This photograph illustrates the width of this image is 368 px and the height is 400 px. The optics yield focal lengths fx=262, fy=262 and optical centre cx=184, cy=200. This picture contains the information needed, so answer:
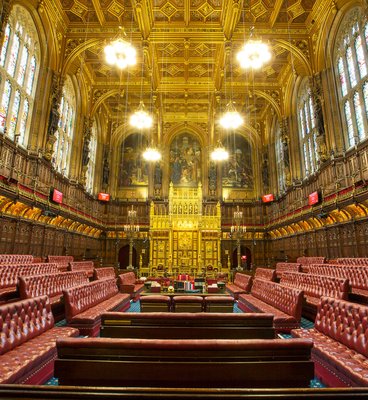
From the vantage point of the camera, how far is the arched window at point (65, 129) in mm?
16453

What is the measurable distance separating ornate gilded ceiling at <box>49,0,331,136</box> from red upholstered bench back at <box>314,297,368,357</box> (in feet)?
34.1

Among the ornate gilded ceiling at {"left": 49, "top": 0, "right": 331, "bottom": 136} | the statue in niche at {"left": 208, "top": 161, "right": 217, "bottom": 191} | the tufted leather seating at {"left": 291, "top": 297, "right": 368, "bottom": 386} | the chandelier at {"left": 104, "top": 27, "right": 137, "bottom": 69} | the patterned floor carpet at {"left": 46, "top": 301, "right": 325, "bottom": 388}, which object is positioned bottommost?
the patterned floor carpet at {"left": 46, "top": 301, "right": 325, "bottom": 388}

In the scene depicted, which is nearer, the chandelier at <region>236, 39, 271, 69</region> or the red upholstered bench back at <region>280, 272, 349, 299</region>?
the red upholstered bench back at <region>280, 272, 349, 299</region>

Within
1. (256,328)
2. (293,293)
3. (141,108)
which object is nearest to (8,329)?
(256,328)

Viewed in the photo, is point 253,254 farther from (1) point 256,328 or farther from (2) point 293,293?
(1) point 256,328

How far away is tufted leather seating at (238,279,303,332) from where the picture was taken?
5.18 metres

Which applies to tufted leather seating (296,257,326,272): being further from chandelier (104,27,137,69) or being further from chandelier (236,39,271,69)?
chandelier (104,27,137,69)

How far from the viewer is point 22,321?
12.0ft

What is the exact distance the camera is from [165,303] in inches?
245

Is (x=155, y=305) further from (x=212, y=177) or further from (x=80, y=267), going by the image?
(x=212, y=177)

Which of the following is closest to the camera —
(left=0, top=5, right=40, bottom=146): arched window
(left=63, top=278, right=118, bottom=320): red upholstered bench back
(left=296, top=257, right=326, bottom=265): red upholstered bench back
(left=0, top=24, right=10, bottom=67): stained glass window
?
(left=63, top=278, right=118, bottom=320): red upholstered bench back

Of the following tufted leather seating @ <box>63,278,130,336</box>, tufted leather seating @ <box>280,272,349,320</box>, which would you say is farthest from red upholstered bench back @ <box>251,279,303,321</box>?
tufted leather seating @ <box>63,278,130,336</box>

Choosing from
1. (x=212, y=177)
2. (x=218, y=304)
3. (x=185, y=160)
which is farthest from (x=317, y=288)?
(x=185, y=160)

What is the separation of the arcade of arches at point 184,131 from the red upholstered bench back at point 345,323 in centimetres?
736
